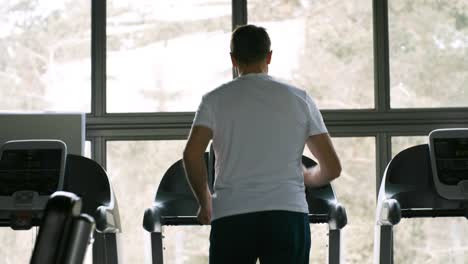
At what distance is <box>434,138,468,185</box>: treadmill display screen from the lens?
339 cm

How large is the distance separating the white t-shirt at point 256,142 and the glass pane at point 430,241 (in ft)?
7.93

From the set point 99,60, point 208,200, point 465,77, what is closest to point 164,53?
point 99,60

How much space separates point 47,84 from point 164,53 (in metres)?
0.68

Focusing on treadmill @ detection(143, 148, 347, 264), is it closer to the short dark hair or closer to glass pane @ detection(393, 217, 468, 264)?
glass pane @ detection(393, 217, 468, 264)

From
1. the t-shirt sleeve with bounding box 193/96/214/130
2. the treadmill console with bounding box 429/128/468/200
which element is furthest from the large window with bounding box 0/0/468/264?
the t-shirt sleeve with bounding box 193/96/214/130

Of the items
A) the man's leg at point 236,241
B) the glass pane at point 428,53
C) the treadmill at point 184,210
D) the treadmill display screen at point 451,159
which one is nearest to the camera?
the man's leg at point 236,241

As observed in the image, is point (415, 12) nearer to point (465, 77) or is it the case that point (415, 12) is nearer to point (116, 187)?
point (465, 77)

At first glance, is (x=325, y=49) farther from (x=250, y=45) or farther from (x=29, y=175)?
(x=250, y=45)

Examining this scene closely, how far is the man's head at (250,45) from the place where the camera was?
6.62 feet

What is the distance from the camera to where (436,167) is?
11.2 ft

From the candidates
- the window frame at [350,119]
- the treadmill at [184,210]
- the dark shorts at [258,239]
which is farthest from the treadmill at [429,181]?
the dark shorts at [258,239]

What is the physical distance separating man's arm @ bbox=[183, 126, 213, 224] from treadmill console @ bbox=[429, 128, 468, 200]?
1581 millimetres

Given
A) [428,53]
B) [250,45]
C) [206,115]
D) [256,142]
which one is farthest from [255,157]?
[428,53]

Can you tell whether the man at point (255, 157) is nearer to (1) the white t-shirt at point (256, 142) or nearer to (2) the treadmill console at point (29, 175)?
(1) the white t-shirt at point (256, 142)
